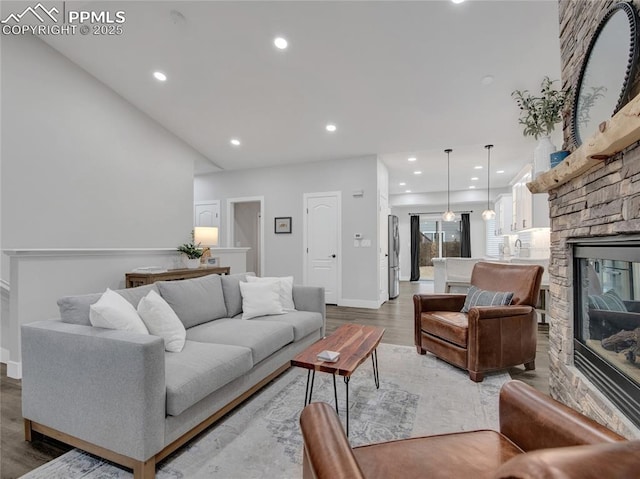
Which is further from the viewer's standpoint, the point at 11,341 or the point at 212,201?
the point at 212,201

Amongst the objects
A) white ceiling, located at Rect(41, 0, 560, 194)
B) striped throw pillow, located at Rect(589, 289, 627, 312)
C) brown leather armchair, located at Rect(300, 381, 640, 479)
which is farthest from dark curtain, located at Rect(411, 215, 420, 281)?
brown leather armchair, located at Rect(300, 381, 640, 479)

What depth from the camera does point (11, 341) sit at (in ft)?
8.88

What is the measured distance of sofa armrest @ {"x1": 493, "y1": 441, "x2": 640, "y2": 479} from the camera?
0.50 meters

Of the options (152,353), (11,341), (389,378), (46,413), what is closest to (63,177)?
(11,341)

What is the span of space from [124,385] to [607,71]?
2.79 m

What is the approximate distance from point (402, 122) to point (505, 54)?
59.5 inches

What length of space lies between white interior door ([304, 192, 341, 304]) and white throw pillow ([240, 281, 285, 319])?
2716 mm

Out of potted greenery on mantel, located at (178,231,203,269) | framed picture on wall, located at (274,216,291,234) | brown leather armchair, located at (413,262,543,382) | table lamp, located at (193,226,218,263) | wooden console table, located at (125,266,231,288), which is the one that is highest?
framed picture on wall, located at (274,216,291,234)

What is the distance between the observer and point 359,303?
18.1ft

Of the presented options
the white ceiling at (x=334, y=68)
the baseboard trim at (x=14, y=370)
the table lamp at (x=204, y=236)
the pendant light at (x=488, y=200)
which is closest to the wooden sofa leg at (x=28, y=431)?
the baseboard trim at (x=14, y=370)

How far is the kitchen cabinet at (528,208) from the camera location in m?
4.71

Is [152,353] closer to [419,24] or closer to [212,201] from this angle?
[419,24]

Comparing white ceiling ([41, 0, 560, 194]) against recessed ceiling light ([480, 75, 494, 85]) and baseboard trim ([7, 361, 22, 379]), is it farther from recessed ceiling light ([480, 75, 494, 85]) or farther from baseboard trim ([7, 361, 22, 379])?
baseboard trim ([7, 361, 22, 379])

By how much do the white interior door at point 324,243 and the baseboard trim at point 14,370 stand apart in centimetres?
404
